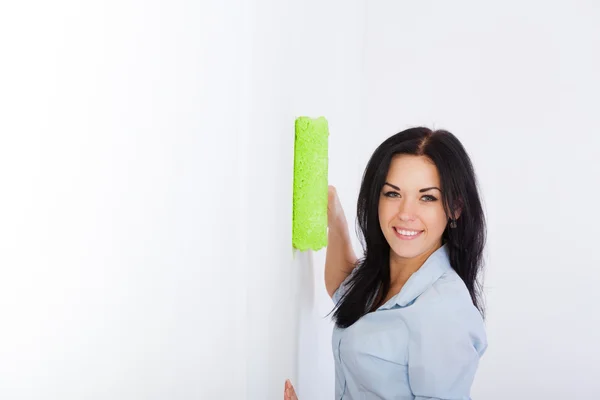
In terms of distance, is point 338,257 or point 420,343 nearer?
point 420,343

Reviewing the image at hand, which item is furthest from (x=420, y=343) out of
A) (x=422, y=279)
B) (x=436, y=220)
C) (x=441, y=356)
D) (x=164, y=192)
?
(x=164, y=192)

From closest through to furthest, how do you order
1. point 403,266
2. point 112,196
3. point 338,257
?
point 112,196, point 403,266, point 338,257

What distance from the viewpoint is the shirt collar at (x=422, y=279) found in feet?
3.80

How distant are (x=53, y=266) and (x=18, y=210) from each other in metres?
0.05

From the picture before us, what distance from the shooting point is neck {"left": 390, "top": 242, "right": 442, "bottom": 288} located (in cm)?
125

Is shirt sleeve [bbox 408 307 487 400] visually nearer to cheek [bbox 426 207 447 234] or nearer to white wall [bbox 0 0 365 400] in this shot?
cheek [bbox 426 207 447 234]

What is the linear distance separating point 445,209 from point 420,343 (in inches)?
10.6

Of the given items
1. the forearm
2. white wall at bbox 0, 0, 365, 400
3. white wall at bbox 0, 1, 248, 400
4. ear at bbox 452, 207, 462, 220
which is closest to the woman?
ear at bbox 452, 207, 462, 220

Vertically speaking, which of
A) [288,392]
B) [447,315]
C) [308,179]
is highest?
[308,179]

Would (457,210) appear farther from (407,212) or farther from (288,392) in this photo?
(288,392)

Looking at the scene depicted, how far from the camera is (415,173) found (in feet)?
3.77

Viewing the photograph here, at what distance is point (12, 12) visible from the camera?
32 cm

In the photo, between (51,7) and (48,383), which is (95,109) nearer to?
(51,7)

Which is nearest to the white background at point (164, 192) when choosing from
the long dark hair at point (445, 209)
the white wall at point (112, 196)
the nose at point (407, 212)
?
the white wall at point (112, 196)
